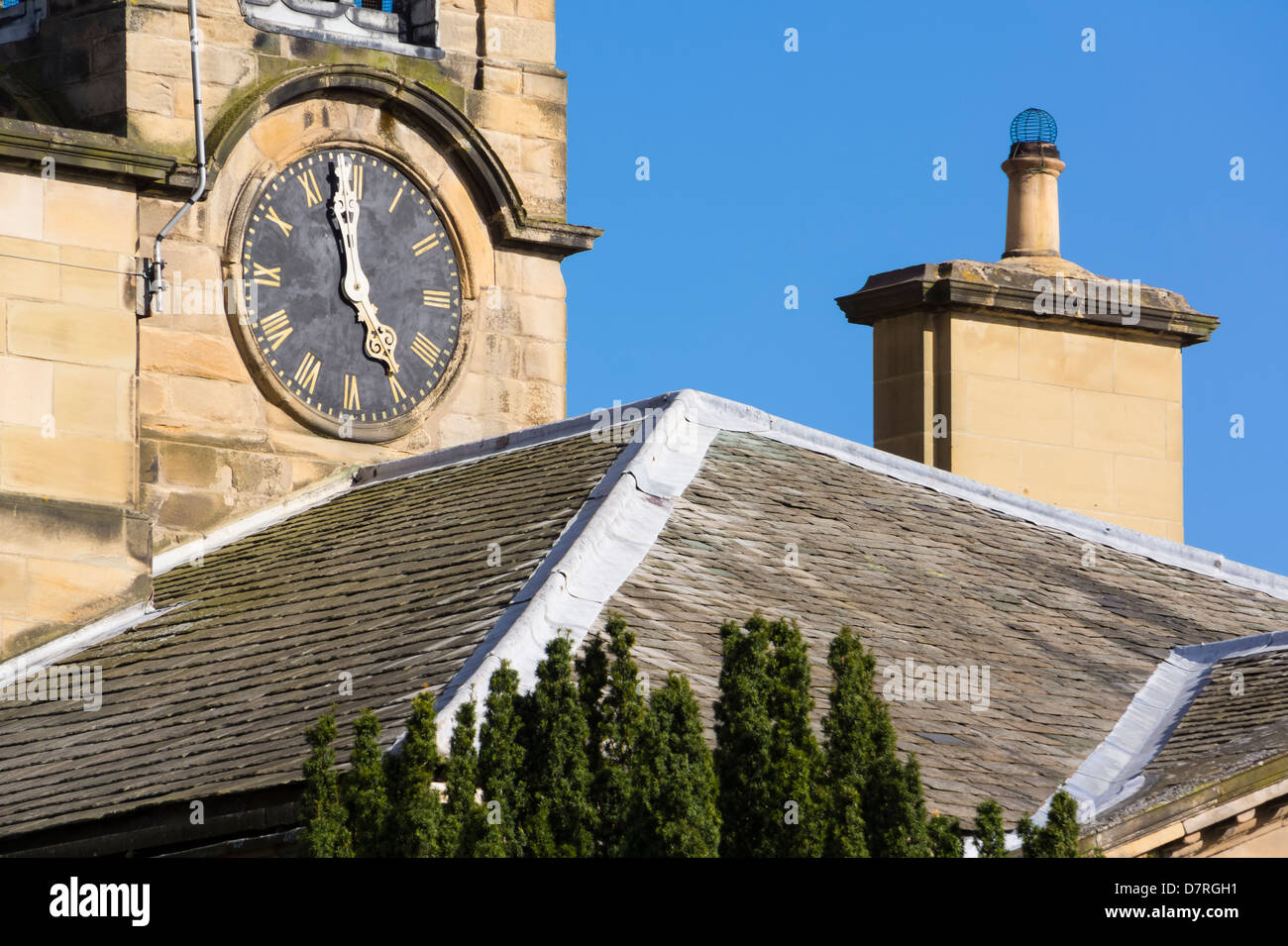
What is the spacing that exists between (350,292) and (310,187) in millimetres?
908

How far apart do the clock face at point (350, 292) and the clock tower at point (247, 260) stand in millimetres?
22

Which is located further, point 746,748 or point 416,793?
point 746,748

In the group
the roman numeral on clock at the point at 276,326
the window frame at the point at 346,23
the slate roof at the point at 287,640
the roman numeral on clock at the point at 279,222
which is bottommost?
the slate roof at the point at 287,640

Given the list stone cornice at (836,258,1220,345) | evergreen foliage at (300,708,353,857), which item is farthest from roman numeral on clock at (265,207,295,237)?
evergreen foliage at (300,708,353,857)

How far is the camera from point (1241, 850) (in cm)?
1595

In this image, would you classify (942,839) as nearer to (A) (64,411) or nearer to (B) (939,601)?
(B) (939,601)

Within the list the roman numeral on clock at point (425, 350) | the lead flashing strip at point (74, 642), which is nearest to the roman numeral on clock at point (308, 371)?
the roman numeral on clock at point (425, 350)

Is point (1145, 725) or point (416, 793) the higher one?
point (1145, 725)

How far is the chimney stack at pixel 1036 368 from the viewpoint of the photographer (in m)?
23.2

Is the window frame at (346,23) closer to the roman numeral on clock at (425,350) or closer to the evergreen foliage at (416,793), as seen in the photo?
the roman numeral on clock at (425,350)

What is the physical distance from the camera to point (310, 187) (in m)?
23.2

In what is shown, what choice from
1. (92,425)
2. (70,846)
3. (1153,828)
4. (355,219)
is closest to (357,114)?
(355,219)

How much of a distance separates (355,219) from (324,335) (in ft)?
3.33

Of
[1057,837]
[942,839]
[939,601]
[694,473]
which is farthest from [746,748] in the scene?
[694,473]
